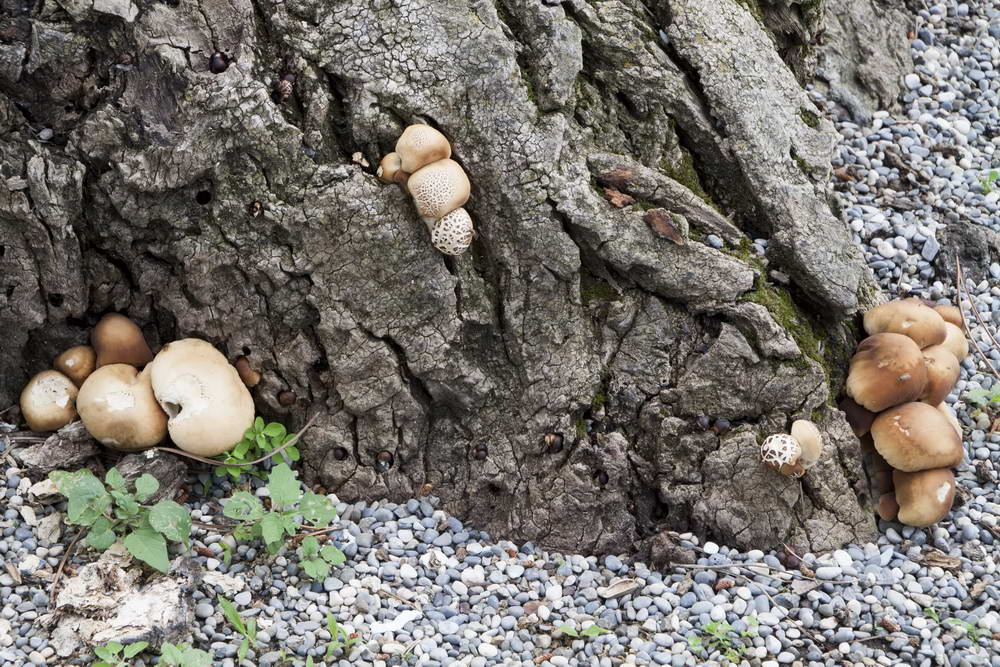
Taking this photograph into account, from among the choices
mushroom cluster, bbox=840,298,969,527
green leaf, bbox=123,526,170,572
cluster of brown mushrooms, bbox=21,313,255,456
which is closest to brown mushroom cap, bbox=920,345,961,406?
mushroom cluster, bbox=840,298,969,527

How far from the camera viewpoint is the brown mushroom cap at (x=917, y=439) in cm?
484

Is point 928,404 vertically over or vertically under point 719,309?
under

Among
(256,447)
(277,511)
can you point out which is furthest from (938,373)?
(256,447)

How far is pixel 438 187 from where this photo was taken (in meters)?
4.44

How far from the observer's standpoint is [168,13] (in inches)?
176

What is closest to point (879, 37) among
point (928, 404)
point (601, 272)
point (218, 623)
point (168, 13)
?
point (928, 404)

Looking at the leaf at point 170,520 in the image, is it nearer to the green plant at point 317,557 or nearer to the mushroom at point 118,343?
the green plant at point 317,557

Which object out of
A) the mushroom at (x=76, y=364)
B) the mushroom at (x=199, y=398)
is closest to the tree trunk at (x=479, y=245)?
the mushroom at (x=76, y=364)

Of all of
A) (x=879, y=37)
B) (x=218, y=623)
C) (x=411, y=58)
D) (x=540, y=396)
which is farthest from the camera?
(x=879, y=37)

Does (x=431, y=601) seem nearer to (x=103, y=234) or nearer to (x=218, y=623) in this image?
(x=218, y=623)

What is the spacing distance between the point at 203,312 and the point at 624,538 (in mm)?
2501

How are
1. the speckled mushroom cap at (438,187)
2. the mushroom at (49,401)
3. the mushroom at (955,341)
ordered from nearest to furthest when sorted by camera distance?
1. the speckled mushroom cap at (438,187)
2. the mushroom at (49,401)
3. the mushroom at (955,341)

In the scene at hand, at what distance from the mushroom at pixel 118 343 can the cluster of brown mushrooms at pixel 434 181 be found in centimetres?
156

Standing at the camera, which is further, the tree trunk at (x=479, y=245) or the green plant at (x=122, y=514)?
the tree trunk at (x=479, y=245)
